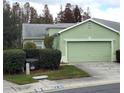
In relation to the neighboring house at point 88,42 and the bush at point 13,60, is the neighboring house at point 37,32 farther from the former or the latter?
the bush at point 13,60

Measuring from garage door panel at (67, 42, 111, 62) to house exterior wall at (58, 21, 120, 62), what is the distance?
0.43m

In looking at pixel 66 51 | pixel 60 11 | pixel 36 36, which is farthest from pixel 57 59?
pixel 60 11

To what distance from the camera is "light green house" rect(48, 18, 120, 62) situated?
81.6 feet

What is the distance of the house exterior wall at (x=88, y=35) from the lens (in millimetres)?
24781

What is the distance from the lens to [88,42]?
25547mm

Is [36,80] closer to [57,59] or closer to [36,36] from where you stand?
[57,59]

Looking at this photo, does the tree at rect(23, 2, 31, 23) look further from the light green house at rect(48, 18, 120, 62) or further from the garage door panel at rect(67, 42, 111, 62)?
the garage door panel at rect(67, 42, 111, 62)

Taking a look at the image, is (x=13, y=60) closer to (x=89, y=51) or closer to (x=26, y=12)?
(x=89, y=51)

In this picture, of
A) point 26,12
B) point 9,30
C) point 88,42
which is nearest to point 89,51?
point 88,42

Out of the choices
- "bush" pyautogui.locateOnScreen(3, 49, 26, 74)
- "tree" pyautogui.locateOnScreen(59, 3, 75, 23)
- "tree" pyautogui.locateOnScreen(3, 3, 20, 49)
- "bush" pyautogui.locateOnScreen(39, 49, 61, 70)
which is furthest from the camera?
"tree" pyautogui.locateOnScreen(59, 3, 75, 23)

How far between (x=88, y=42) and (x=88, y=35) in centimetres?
69

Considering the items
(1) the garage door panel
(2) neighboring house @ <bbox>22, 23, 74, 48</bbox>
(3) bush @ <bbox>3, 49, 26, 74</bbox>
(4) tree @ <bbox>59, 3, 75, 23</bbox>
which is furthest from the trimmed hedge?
(4) tree @ <bbox>59, 3, 75, 23</bbox>

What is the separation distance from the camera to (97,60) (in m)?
25.7
